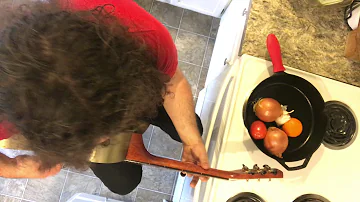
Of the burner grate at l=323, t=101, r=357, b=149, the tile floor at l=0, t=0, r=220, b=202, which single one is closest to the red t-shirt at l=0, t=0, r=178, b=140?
the burner grate at l=323, t=101, r=357, b=149

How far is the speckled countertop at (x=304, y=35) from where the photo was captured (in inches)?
39.8

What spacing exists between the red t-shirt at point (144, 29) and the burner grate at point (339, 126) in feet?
1.64

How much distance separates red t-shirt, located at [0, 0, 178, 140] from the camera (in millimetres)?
788

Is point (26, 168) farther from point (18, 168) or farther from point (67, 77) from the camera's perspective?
point (67, 77)

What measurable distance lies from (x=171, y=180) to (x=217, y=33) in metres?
0.80

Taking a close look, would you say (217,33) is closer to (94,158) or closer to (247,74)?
(247,74)

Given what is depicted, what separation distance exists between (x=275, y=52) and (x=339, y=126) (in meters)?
0.31

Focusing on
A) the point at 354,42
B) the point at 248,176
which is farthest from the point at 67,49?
the point at 354,42

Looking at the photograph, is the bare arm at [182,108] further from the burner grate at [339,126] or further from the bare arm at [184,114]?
the burner grate at [339,126]

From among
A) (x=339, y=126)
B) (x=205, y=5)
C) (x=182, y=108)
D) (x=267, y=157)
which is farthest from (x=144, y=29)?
(x=205, y=5)

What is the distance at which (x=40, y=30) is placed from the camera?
60 cm

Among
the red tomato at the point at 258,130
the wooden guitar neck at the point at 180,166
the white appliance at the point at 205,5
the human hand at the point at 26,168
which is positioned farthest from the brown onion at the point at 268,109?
the white appliance at the point at 205,5

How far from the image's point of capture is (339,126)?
100 cm

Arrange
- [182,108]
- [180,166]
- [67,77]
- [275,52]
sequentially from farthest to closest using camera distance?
1. [182,108]
2. [275,52]
3. [180,166]
4. [67,77]
